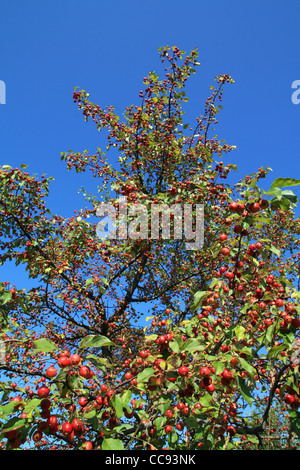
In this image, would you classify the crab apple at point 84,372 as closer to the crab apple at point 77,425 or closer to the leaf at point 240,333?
the crab apple at point 77,425

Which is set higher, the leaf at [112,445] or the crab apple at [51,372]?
the crab apple at [51,372]

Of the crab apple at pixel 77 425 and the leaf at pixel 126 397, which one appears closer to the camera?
the crab apple at pixel 77 425

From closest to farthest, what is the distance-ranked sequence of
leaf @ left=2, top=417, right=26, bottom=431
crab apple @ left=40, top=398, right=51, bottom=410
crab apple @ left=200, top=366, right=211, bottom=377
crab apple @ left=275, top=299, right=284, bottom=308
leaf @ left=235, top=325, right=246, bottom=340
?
leaf @ left=2, top=417, right=26, bottom=431
crab apple @ left=40, top=398, right=51, bottom=410
crab apple @ left=200, top=366, right=211, bottom=377
leaf @ left=235, top=325, right=246, bottom=340
crab apple @ left=275, top=299, right=284, bottom=308

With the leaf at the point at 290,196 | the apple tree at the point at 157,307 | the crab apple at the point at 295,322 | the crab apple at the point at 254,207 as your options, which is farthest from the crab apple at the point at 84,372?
the leaf at the point at 290,196

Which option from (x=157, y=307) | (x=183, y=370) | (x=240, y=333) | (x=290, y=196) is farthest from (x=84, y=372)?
(x=157, y=307)

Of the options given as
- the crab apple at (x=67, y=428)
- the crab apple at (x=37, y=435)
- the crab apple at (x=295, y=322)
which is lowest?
the crab apple at (x=37, y=435)

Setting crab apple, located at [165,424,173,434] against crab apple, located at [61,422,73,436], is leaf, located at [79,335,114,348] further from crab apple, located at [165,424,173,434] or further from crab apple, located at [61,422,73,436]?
crab apple, located at [165,424,173,434]

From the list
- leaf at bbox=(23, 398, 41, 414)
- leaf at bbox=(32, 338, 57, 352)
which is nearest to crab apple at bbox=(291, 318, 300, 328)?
leaf at bbox=(32, 338, 57, 352)

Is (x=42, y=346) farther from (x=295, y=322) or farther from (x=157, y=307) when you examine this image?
(x=157, y=307)

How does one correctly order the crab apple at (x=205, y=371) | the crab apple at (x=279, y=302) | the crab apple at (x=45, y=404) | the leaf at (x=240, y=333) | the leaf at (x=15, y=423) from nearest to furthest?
the leaf at (x=15, y=423)
the crab apple at (x=45, y=404)
the crab apple at (x=205, y=371)
the leaf at (x=240, y=333)
the crab apple at (x=279, y=302)

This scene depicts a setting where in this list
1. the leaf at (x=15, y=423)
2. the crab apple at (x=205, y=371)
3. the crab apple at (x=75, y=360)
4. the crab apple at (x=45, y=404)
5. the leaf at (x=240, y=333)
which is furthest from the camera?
the leaf at (x=240, y=333)

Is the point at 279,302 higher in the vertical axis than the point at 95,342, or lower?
higher
